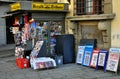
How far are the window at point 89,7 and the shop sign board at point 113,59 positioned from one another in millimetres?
1739

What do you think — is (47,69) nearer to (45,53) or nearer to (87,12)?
(45,53)

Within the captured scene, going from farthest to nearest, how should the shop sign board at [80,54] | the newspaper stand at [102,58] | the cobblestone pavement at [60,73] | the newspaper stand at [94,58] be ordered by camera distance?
the shop sign board at [80,54] → the newspaper stand at [94,58] → the newspaper stand at [102,58] → the cobblestone pavement at [60,73]

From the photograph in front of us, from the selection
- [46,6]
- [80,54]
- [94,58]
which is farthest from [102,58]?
[46,6]

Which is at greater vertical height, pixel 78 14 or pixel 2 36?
pixel 78 14

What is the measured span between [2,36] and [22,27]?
243 inches

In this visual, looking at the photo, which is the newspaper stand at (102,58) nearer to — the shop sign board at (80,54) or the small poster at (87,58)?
the small poster at (87,58)

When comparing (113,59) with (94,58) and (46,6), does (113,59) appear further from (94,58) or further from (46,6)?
(46,6)

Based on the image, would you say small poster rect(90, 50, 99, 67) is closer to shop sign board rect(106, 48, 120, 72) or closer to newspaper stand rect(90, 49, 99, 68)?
newspaper stand rect(90, 49, 99, 68)

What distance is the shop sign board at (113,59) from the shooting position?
932 centimetres

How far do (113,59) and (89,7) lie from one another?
2604 millimetres

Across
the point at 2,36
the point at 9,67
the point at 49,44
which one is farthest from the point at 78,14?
the point at 2,36

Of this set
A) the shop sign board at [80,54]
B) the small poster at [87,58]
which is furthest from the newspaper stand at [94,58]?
the shop sign board at [80,54]

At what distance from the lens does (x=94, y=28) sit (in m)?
10.8

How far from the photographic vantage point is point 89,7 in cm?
1103
